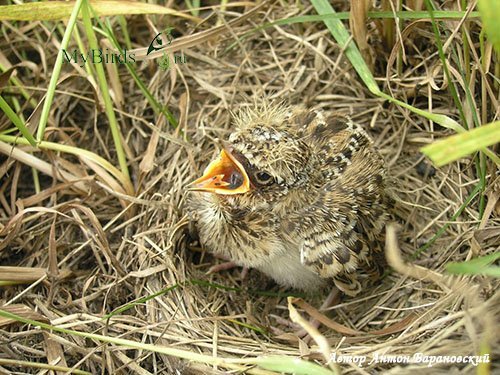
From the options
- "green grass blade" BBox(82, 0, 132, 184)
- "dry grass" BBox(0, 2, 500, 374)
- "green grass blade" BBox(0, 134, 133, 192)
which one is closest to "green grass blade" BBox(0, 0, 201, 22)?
"green grass blade" BBox(82, 0, 132, 184)

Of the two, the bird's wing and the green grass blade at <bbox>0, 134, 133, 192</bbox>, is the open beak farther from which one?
the green grass blade at <bbox>0, 134, 133, 192</bbox>

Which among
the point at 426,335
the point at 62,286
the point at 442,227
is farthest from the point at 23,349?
the point at 442,227

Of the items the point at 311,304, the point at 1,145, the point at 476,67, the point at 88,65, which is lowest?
the point at 311,304

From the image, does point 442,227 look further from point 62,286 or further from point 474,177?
point 62,286

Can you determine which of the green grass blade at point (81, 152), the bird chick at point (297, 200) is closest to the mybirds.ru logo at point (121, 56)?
the green grass blade at point (81, 152)

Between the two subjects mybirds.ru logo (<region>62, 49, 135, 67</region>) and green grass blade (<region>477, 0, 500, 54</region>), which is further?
mybirds.ru logo (<region>62, 49, 135, 67</region>)

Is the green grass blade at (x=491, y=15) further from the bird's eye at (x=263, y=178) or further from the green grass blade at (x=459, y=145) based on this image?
the bird's eye at (x=263, y=178)

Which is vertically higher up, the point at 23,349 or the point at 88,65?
the point at 88,65
